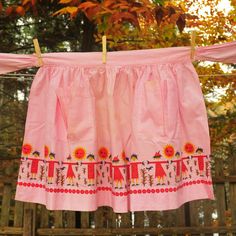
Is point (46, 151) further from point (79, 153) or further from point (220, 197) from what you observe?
point (220, 197)

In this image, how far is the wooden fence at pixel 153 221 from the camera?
300 centimetres

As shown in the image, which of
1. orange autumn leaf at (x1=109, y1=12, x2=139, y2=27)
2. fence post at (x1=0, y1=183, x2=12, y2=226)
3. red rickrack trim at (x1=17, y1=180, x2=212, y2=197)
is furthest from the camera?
fence post at (x1=0, y1=183, x2=12, y2=226)

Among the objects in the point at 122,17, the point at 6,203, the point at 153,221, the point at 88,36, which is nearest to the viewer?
the point at 122,17

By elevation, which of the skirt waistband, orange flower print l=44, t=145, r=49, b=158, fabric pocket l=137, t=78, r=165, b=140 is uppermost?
the skirt waistband

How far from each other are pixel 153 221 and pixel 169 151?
1302 mm

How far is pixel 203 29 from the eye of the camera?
4.24 metres

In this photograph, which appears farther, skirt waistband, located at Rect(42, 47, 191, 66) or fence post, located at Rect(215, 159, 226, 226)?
fence post, located at Rect(215, 159, 226, 226)

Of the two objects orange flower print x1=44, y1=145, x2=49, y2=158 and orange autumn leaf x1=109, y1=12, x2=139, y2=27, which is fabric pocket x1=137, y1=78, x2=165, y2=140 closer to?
orange autumn leaf x1=109, y1=12, x2=139, y2=27

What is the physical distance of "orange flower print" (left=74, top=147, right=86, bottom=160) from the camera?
207cm

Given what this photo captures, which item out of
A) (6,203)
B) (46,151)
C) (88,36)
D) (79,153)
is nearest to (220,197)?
(79,153)

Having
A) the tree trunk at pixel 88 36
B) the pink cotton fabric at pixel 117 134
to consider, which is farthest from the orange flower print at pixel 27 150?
the tree trunk at pixel 88 36

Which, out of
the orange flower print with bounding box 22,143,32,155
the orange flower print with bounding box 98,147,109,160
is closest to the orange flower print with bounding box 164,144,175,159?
the orange flower print with bounding box 98,147,109,160

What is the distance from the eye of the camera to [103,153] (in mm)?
2133

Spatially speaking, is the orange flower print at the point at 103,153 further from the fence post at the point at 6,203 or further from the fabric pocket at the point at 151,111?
Answer: the fence post at the point at 6,203
